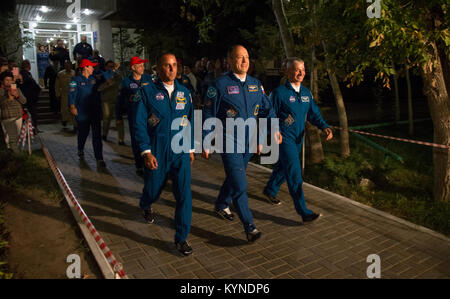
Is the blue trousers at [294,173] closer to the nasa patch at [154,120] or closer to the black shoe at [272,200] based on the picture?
the black shoe at [272,200]

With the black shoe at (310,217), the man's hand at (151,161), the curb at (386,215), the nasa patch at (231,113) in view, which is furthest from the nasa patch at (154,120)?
the curb at (386,215)

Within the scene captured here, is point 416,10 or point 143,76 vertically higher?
point 416,10

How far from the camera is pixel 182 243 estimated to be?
4.35 meters

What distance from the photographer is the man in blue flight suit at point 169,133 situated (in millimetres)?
4309

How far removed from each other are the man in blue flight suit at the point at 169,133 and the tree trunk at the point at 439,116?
150 inches

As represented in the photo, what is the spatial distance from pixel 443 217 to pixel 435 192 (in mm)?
899

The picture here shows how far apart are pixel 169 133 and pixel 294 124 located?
1764mm

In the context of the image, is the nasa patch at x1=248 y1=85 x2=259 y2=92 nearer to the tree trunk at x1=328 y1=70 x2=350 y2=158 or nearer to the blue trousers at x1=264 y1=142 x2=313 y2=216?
the blue trousers at x1=264 y1=142 x2=313 y2=216

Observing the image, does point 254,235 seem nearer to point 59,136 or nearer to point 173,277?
point 173,277

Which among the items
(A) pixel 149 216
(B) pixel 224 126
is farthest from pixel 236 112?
(A) pixel 149 216

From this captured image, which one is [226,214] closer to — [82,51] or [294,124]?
[294,124]

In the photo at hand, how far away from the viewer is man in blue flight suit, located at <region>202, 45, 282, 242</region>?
457 centimetres

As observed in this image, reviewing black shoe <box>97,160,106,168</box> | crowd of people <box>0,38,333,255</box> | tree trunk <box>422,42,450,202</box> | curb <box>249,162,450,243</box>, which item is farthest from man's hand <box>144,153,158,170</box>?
black shoe <box>97,160,106,168</box>
